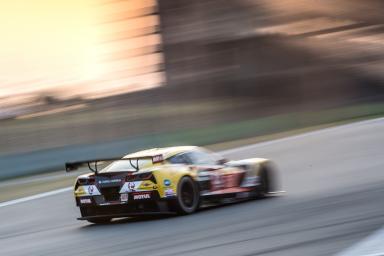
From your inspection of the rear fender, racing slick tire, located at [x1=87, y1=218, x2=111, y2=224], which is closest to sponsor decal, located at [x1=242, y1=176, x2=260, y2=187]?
the rear fender

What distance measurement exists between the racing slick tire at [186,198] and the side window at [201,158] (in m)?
0.43

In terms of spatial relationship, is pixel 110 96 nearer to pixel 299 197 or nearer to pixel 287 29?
pixel 299 197

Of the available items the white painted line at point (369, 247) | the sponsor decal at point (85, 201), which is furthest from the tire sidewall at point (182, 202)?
the white painted line at point (369, 247)

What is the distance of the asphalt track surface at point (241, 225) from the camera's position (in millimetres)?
8281

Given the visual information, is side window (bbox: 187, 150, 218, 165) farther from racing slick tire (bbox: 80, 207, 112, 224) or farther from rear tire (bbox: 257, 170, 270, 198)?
racing slick tire (bbox: 80, 207, 112, 224)

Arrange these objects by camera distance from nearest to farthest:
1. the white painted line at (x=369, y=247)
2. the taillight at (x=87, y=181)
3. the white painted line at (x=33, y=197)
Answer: the white painted line at (x=369, y=247), the taillight at (x=87, y=181), the white painted line at (x=33, y=197)

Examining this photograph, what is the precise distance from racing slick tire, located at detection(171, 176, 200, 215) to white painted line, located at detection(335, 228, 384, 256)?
10.8ft

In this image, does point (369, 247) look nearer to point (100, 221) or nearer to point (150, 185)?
point (150, 185)

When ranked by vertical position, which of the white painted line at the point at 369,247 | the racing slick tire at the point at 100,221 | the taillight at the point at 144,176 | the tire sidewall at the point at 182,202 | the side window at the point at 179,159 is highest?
the side window at the point at 179,159

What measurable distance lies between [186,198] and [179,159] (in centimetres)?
51

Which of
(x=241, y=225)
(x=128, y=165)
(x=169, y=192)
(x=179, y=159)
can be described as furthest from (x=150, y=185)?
(x=241, y=225)

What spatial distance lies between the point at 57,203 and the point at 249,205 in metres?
4.18

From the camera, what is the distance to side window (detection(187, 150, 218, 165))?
11680mm

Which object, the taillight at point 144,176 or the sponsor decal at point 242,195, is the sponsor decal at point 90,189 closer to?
the taillight at point 144,176
